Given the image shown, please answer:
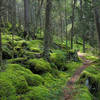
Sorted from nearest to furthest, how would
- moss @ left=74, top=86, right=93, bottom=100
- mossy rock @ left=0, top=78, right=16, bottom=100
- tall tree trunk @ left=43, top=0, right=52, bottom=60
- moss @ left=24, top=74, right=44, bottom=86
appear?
mossy rock @ left=0, top=78, right=16, bottom=100
moss @ left=74, top=86, right=93, bottom=100
moss @ left=24, top=74, right=44, bottom=86
tall tree trunk @ left=43, top=0, right=52, bottom=60

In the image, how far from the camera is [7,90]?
16.0ft

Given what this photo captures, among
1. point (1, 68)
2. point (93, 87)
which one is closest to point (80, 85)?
point (93, 87)

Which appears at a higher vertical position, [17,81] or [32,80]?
[17,81]

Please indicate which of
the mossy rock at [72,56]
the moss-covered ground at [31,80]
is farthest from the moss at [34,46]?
the mossy rock at [72,56]

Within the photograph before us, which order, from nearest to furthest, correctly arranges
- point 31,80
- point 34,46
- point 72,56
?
point 31,80, point 34,46, point 72,56

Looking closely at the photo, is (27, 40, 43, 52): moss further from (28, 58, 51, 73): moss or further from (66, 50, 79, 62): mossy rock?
(66, 50, 79, 62): mossy rock

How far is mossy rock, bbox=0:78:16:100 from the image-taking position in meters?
4.67

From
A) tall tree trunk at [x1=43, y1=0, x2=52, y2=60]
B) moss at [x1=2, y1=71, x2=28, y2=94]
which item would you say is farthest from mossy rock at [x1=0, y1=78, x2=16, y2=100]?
tall tree trunk at [x1=43, y1=0, x2=52, y2=60]

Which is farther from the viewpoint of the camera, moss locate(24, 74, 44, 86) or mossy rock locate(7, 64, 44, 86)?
moss locate(24, 74, 44, 86)

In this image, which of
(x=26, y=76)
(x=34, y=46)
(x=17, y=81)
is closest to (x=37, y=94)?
(x=17, y=81)

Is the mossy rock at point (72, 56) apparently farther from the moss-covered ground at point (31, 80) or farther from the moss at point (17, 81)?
the moss at point (17, 81)

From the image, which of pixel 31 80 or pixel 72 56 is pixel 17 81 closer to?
pixel 31 80

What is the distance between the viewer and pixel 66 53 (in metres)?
13.0

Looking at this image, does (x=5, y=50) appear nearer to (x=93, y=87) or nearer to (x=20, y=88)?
(x=20, y=88)
